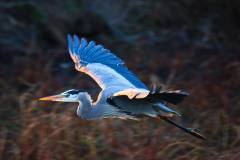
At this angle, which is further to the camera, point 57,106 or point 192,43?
point 192,43

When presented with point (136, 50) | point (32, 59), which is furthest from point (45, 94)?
point (136, 50)

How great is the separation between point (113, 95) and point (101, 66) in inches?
35.6

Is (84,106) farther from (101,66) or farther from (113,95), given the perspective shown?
(101,66)

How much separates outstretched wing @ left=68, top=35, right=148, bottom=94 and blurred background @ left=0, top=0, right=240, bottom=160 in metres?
0.48

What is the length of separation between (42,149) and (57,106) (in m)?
1.29

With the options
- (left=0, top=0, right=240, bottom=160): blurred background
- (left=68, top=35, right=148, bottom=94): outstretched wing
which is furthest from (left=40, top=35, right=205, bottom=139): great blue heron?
(left=0, top=0, right=240, bottom=160): blurred background

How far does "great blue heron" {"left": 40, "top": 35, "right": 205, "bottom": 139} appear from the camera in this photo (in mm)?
5359

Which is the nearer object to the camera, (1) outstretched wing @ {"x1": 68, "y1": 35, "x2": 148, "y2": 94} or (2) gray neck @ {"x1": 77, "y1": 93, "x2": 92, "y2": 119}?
(2) gray neck @ {"x1": 77, "y1": 93, "x2": 92, "y2": 119}

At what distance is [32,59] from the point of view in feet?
30.7

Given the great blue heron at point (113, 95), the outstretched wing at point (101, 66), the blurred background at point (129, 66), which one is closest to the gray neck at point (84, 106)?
the great blue heron at point (113, 95)

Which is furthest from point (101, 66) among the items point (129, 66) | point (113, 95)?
point (129, 66)

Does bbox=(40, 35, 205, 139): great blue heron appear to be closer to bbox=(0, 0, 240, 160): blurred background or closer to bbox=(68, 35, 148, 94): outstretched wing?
bbox=(68, 35, 148, 94): outstretched wing

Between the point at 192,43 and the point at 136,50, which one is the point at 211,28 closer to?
the point at 192,43

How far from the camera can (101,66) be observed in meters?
6.47
